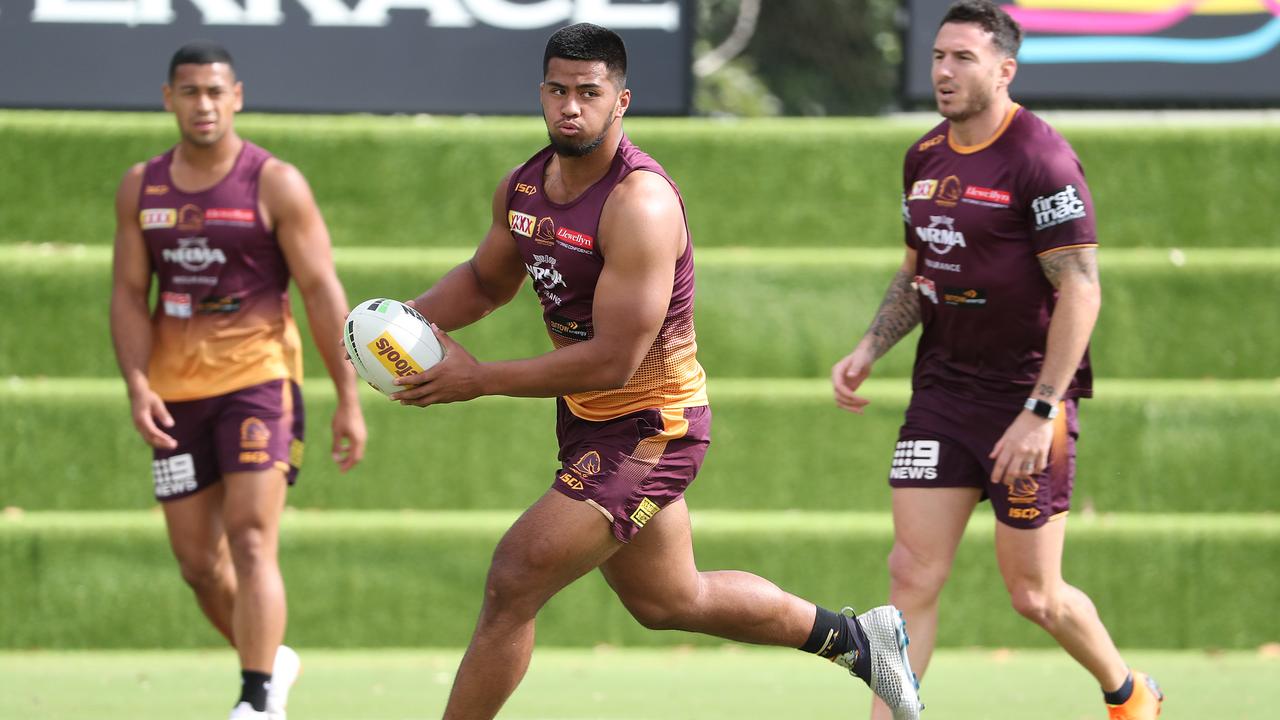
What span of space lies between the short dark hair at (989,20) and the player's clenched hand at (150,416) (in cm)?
301

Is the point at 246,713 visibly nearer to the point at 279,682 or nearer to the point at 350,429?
the point at 279,682

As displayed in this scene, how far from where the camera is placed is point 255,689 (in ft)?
18.5

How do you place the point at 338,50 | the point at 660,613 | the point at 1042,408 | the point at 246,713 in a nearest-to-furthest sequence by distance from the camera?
the point at 660,613 → the point at 1042,408 → the point at 246,713 → the point at 338,50

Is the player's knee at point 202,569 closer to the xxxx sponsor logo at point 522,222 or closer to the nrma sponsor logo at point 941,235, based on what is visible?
the xxxx sponsor logo at point 522,222

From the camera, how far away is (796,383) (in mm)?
Answer: 8406

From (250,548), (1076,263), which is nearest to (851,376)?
(1076,263)

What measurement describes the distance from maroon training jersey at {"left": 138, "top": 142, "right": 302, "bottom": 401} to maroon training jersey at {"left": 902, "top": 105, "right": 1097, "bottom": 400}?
2.35 meters

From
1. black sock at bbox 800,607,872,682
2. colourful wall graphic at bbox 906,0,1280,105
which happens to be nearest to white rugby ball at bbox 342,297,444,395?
black sock at bbox 800,607,872,682

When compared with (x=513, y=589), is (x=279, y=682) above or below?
below

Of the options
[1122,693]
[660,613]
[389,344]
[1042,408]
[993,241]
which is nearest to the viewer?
[389,344]

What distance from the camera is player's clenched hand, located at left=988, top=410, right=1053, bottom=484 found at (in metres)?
5.06

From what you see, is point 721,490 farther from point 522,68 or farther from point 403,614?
point 522,68

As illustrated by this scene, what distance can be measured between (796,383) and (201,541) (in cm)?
340

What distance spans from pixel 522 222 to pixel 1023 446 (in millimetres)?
1691
